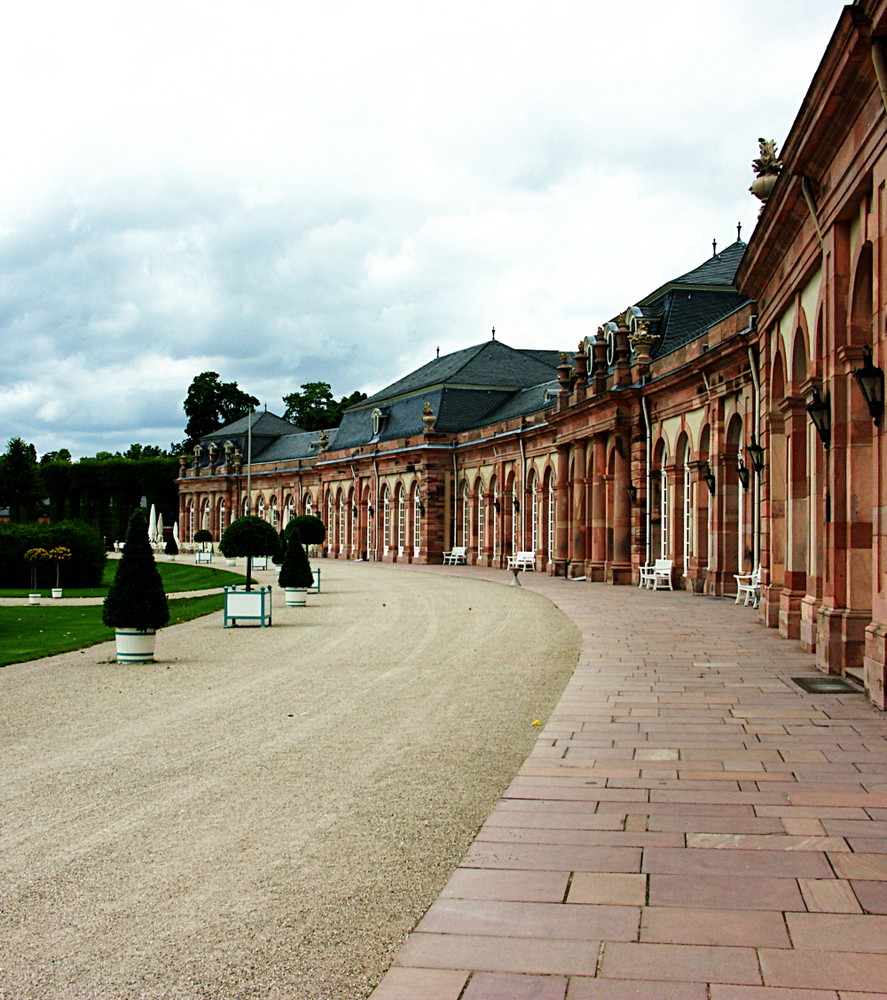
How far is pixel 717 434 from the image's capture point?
27625mm

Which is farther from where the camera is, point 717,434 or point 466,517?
point 466,517

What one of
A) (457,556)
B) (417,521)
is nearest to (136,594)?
(457,556)

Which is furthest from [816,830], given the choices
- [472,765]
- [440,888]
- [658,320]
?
[658,320]

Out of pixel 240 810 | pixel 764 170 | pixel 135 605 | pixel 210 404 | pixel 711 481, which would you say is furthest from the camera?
pixel 210 404

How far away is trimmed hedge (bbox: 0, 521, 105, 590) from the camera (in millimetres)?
37500

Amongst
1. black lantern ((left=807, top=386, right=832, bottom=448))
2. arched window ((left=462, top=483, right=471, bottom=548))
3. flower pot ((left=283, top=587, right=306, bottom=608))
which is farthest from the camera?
arched window ((left=462, top=483, right=471, bottom=548))

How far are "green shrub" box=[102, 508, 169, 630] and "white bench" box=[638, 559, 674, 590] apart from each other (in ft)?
61.1

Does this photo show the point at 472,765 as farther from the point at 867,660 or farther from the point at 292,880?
the point at 867,660

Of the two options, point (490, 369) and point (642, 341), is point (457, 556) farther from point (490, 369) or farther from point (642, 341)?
point (642, 341)

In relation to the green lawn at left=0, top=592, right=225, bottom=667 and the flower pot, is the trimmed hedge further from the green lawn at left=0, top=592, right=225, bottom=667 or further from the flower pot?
the flower pot

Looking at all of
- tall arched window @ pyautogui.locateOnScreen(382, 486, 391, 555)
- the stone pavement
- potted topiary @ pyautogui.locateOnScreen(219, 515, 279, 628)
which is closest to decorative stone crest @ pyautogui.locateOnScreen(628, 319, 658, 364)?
potted topiary @ pyautogui.locateOnScreen(219, 515, 279, 628)

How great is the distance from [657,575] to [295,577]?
428 inches

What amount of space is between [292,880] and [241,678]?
8281 millimetres

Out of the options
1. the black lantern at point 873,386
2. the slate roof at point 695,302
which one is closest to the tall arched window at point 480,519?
the slate roof at point 695,302
